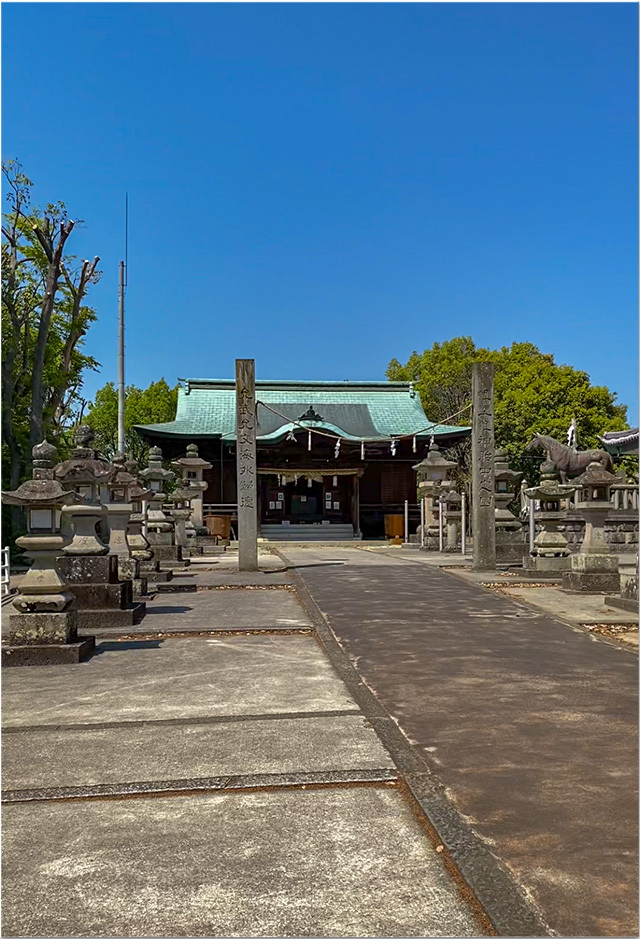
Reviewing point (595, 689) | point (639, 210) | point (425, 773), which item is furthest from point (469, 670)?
point (639, 210)

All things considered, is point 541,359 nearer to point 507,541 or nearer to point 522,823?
point 507,541

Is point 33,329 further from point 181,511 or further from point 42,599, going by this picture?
point 42,599

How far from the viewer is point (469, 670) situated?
6.19 m

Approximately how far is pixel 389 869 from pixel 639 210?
3089 millimetres

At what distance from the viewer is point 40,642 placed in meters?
6.77

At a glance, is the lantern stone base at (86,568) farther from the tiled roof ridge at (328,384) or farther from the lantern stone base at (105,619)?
the tiled roof ridge at (328,384)

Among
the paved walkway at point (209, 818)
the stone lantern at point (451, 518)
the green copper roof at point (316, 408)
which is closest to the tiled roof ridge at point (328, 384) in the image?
the green copper roof at point (316, 408)

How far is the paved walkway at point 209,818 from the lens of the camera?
8.13ft

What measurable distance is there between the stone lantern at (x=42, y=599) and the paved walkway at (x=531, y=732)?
277cm

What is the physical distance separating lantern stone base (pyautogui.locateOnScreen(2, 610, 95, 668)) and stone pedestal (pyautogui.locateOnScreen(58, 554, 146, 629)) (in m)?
1.82

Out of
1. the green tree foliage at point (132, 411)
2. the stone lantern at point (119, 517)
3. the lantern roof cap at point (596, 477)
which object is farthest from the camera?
the green tree foliage at point (132, 411)

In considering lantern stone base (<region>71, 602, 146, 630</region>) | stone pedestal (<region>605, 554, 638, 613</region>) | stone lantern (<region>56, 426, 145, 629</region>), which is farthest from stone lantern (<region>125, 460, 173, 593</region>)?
stone pedestal (<region>605, 554, 638, 613</region>)

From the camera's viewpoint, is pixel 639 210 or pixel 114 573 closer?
pixel 639 210

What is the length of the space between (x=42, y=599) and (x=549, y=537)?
11070mm
